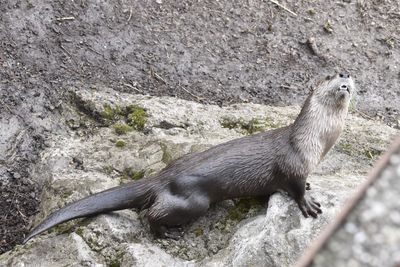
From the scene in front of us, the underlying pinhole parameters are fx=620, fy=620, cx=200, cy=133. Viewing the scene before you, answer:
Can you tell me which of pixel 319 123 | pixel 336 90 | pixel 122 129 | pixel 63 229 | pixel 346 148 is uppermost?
pixel 336 90

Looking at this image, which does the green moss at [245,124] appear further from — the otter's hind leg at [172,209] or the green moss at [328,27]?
the green moss at [328,27]

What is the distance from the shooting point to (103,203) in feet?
8.30

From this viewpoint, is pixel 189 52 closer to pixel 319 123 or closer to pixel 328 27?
pixel 328 27

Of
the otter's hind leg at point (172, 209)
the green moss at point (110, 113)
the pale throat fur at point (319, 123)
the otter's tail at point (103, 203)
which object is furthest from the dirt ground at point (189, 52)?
the pale throat fur at point (319, 123)

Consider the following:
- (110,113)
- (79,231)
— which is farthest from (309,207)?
(110,113)

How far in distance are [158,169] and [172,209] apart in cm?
40

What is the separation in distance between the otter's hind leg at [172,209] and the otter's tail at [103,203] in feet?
0.25

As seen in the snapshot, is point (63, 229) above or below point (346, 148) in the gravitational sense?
below

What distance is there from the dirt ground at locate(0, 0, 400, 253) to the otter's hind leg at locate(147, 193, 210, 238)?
965 mm

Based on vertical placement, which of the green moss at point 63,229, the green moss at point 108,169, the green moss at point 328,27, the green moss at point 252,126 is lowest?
the green moss at point 63,229

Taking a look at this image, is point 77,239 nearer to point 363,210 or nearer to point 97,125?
point 97,125

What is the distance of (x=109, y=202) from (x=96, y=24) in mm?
1840

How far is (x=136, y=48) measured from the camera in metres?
4.02

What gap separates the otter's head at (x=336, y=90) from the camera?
2.68 metres
